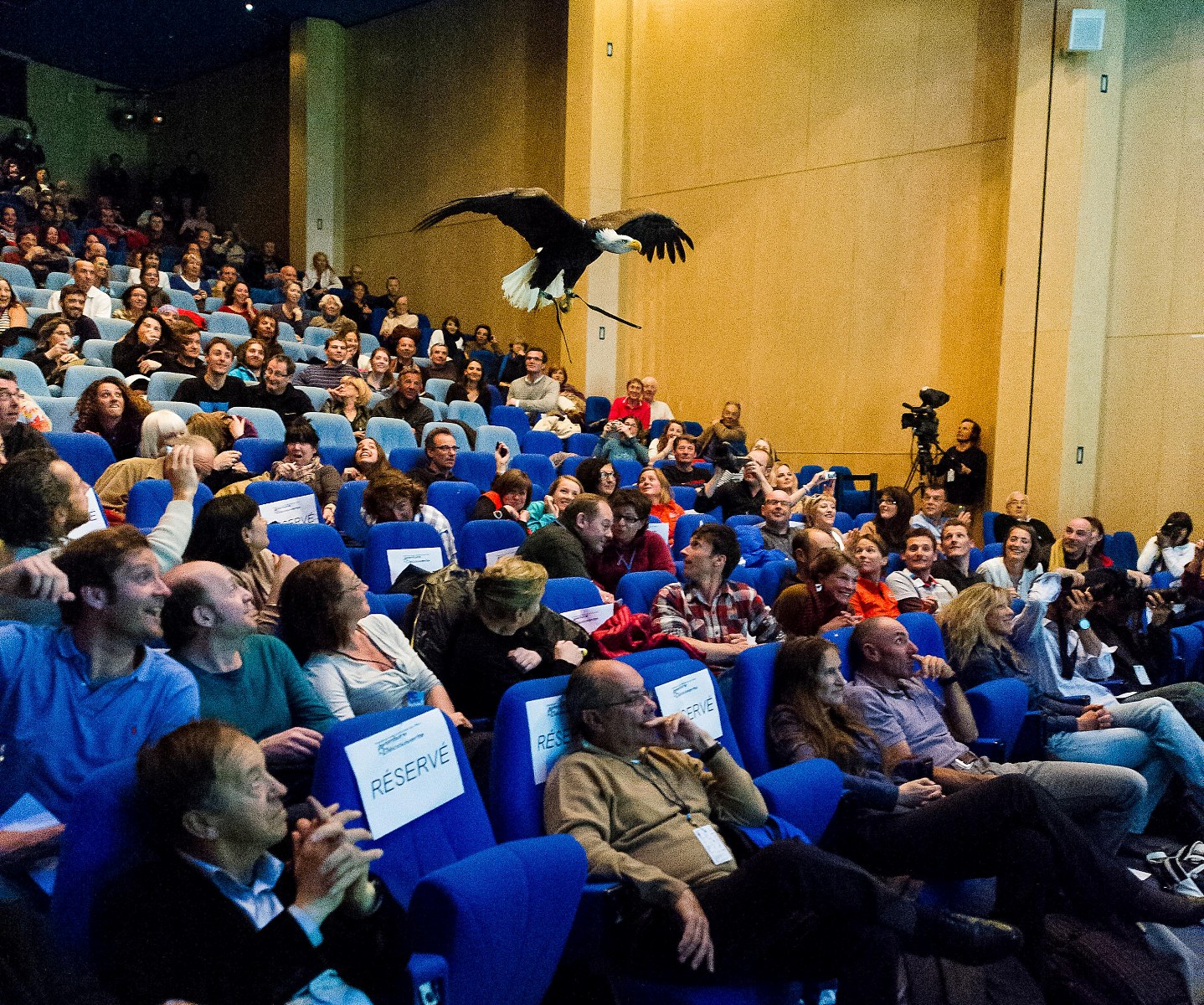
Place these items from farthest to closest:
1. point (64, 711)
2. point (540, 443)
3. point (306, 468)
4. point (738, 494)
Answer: point (540, 443) → point (738, 494) → point (306, 468) → point (64, 711)

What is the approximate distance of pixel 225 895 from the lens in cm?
130

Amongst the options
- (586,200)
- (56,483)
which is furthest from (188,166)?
(56,483)

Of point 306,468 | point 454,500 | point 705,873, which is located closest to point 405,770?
point 705,873

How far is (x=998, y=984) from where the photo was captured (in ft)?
6.81

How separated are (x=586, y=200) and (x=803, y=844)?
23.9 feet

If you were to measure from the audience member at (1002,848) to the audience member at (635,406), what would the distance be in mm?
4897

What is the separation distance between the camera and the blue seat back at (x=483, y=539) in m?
3.59

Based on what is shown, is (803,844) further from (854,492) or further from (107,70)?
(107,70)

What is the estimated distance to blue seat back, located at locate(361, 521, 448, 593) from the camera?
320cm

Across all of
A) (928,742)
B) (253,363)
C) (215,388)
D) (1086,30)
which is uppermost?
(1086,30)

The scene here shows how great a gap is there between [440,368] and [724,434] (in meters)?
1.98

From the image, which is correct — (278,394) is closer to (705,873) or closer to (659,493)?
(659,493)

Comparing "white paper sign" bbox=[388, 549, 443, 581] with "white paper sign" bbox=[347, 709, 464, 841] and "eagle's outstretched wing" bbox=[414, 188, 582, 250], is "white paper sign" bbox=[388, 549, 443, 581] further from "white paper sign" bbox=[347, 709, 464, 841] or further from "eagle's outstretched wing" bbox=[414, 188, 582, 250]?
"eagle's outstretched wing" bbox=[414, 188, 582, 250]

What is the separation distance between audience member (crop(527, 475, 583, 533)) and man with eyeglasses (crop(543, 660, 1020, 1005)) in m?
1.98
